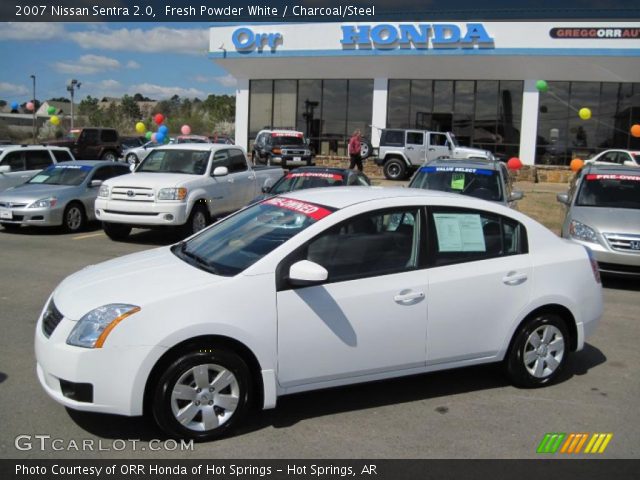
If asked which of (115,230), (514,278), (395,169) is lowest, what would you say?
(115,230)

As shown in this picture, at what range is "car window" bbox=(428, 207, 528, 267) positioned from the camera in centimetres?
479

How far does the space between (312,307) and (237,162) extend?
→ 1004 cm

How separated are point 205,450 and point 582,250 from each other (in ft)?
11.5

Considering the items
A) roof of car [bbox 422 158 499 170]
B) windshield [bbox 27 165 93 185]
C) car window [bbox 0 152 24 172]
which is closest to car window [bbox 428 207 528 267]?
roof of car [bbox 422 158 499 170]

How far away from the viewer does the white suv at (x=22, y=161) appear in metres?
15.2

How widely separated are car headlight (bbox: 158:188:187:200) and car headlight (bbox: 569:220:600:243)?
21.9 ft

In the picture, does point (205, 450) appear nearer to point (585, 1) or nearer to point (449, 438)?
point (449, 438)

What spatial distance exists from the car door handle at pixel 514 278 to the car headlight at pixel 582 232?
4789 millimetres

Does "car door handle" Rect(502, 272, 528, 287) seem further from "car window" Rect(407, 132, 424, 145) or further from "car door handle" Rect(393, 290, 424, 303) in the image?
"car window" Rect(407, 132, 424, 145)

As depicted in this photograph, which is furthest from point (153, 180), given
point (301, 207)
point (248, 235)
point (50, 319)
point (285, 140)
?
point (285, 140)

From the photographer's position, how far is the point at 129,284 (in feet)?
→ 13.8

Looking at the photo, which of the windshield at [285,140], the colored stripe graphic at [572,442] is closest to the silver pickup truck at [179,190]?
the colored stripe graphic at [572,442]

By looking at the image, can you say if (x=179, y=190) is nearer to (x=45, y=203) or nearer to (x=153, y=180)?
(x=153, y=180)
